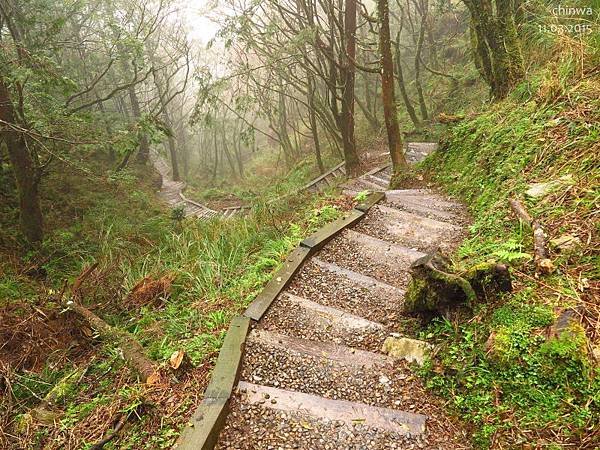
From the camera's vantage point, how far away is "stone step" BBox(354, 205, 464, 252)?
4320 mm

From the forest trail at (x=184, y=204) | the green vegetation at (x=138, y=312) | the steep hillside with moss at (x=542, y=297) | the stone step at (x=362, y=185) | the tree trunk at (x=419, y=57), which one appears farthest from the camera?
the forest trail at (x=184, y=204)

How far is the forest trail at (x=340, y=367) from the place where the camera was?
2.28 m

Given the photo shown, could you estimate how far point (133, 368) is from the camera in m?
2.92

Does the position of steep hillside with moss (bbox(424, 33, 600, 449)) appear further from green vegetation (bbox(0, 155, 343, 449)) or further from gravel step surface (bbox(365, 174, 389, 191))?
gravel step surface (bbox(365, 174, 389, 191))

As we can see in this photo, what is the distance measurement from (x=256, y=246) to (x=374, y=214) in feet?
5.74

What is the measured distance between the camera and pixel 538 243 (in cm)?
288

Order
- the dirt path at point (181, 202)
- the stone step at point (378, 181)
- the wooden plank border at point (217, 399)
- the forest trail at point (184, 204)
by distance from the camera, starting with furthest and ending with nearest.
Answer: the dirt path at point (181, 202)
the forest trail at point (184, 204)
the stone step at point (378, 181)
the wooden plank border at point (217, 399)

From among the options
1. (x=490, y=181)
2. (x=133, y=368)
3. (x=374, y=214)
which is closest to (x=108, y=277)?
(x=133, y=368)

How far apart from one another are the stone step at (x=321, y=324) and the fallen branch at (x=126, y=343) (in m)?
0.94

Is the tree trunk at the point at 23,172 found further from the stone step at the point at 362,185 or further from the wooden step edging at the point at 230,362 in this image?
the stone step at the point at 362,185

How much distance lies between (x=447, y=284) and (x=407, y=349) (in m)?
0.59

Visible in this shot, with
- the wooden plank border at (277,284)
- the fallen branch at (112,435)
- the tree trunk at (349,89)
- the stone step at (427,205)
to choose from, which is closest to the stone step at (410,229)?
→ the stone step at (427,205)

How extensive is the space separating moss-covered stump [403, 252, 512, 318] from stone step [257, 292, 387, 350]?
0.45 meters

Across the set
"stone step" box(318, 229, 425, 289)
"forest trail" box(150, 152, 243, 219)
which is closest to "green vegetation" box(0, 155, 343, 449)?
"stone step" box(318, 229, 425, 289)
